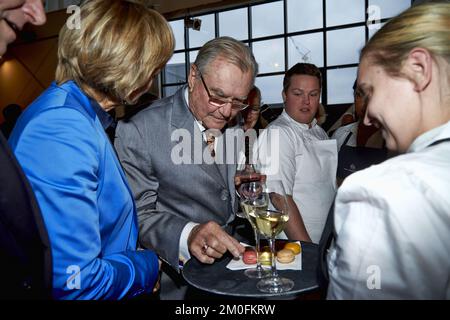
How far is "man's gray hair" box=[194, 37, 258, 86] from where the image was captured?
1801 millimetres

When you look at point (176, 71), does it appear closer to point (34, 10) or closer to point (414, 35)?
point (34, 10)

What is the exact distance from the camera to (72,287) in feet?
2.94

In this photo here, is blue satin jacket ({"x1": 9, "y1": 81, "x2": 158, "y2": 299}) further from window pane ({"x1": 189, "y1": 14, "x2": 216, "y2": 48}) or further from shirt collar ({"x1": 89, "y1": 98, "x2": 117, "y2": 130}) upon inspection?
window pane ({"x1": 189, "y1": 14, "x2": 216, "y2": 48})

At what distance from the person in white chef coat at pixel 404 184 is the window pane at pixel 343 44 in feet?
29.8

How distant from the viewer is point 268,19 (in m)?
10.5

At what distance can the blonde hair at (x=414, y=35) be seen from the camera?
789 millimetres

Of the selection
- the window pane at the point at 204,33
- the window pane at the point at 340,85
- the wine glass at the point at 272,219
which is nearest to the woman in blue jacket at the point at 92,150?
the wine glass at the point at 272,219

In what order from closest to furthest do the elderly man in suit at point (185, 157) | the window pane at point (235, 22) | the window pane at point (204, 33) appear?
1. the elderly man in suit at point (185, 157)
2. the window pane at point (235, 22)
3. the window pane at point (204, 33)

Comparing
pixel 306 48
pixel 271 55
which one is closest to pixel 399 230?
pixel 306 48

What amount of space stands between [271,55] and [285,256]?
9778 mm

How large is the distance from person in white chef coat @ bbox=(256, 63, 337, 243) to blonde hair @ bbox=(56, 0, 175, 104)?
4.03 ft

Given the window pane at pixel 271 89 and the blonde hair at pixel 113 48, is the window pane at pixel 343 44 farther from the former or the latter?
the blonde hair at pixel 113 48

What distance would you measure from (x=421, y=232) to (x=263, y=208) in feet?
2.35

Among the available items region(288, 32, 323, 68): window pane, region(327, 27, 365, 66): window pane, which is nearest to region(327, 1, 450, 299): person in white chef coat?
region(327, 27, 365, 66): window pane
